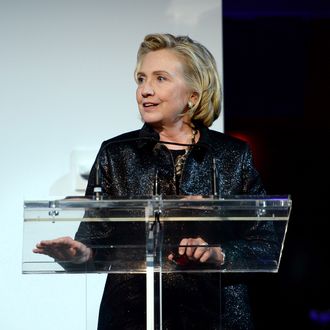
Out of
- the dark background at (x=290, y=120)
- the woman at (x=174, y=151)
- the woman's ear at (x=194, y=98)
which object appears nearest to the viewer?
the woman at (x=174, y=151)

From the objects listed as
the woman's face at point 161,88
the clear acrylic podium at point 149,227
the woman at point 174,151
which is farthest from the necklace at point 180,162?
the clear acrylic podium at point 149,227

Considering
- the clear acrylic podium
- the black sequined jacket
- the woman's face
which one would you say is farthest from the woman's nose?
the clear acrylic podium

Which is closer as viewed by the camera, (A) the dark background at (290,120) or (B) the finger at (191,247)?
(B) the finger at (191,247)

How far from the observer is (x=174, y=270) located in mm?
1814

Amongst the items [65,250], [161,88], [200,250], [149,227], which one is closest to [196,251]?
[200,250]

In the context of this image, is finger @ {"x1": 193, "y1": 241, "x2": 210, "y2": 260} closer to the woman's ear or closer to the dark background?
the woman's ear

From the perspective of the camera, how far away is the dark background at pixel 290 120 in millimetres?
3699

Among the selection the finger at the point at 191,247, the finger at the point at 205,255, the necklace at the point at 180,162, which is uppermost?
the necklace at the point at 180,162

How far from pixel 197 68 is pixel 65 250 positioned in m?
0.82

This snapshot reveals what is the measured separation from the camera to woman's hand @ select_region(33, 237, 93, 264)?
176 cm

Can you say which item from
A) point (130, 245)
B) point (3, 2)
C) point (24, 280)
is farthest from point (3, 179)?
point (130, 245)

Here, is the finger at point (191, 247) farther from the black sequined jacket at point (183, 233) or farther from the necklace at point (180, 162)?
the necklace at point (180, 162)

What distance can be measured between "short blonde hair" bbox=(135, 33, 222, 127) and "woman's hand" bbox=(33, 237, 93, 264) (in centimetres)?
74

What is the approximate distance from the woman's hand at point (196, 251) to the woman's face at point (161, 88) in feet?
1.92
